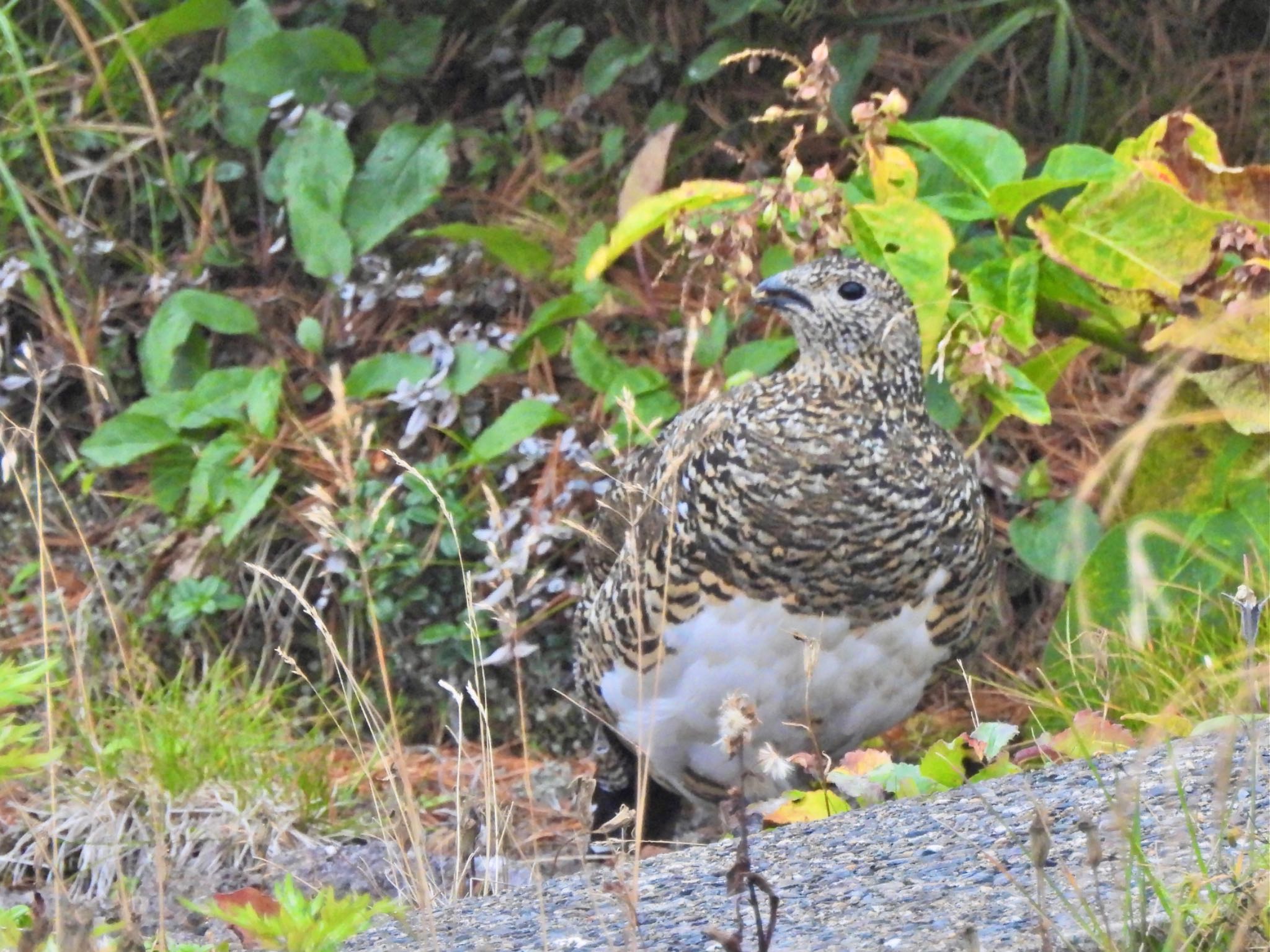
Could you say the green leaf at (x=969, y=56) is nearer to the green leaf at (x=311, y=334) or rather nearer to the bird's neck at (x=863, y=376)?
the bird's neck at (x=863, y=376)

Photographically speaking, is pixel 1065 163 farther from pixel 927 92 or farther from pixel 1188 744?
pixel 1188 744

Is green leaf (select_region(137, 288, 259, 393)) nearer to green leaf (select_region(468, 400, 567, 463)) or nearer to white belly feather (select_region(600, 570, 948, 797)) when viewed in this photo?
green leaf (select_region(468, 400, 567, 463))

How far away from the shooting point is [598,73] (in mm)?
4734

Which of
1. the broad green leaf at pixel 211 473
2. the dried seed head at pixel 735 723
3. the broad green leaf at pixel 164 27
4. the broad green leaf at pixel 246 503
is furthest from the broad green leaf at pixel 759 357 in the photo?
the dried seed head at pixel 735 723

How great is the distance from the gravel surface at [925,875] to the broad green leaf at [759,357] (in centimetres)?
182

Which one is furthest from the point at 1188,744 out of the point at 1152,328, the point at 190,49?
the point at 190,49

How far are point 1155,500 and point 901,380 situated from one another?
0.71 metres

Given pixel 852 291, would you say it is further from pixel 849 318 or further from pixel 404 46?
pixel 404 46

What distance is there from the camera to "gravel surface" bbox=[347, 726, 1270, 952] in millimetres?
1672

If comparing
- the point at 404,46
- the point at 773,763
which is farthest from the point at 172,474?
the point at 773,763

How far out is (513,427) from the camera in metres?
4.15

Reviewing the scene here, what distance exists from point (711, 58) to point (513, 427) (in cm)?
124

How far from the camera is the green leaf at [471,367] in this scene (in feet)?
13.9

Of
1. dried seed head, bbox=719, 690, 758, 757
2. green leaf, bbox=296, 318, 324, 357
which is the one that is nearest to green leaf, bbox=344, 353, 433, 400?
green leaf, bbox=296, 318, 324, 357
